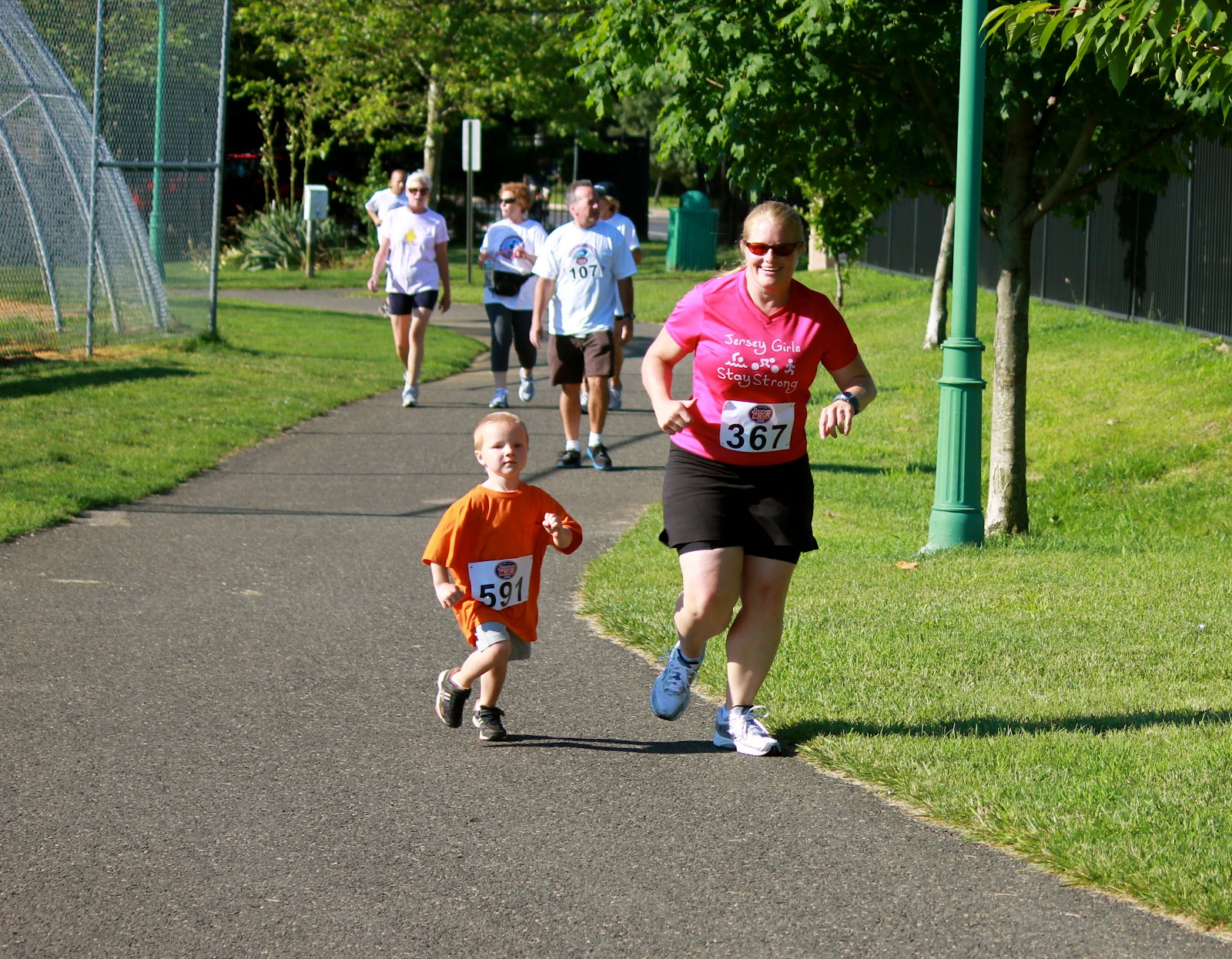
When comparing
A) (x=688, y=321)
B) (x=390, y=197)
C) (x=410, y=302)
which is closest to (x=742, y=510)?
(x=688, y=321)

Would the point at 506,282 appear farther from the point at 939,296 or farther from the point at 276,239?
the point at 276,239

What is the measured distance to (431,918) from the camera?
382cm

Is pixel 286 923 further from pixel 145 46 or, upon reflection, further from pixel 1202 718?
pixel 145 46

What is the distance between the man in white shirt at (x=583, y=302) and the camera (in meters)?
10.7

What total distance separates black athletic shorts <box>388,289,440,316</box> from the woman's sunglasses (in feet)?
29.3

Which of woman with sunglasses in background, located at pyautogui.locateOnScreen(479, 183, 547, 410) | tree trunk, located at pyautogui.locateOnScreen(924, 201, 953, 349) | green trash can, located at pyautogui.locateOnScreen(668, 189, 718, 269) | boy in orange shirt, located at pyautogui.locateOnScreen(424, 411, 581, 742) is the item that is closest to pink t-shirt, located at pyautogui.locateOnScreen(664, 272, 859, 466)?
boy in orange shirt, located at pyautogui.locateOnScreen(424, 411, 581, 742)

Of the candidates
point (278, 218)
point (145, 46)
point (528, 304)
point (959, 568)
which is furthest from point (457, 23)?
point (959, 568)

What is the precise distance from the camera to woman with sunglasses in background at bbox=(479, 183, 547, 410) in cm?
1273

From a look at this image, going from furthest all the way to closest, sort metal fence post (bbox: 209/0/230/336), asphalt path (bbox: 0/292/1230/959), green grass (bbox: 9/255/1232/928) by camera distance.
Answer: metal fence post (bbox: 209/0/230/336)
green grass (bbox: 9/255/1232/928)
asphalt path (bbox: 0/292/1230/959)

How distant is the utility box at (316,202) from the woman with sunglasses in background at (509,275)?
16.5 m

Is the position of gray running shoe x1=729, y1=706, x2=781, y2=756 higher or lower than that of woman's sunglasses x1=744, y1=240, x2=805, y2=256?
lower

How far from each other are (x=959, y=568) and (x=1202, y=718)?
8.08ft

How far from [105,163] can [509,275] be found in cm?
484

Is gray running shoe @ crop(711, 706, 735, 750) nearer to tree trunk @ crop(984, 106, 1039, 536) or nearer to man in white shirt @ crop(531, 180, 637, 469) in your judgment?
tree trunk @ crop(984, 106, 1039, 536)
